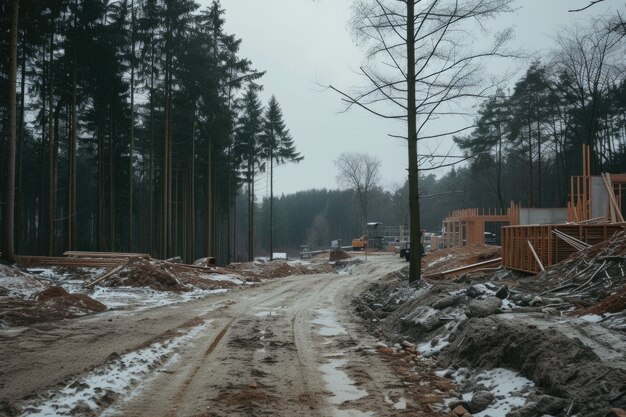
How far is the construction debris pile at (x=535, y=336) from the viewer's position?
4605 millimetres

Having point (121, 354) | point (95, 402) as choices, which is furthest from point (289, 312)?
point (95, 402)

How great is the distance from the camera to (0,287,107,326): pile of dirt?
9.98 m

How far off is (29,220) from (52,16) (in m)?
36.9

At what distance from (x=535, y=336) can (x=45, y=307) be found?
33.3ft

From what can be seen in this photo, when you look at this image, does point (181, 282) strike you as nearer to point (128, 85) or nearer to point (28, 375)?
point (28, 375)

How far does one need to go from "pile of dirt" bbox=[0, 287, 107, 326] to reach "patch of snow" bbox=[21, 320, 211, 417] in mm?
3994

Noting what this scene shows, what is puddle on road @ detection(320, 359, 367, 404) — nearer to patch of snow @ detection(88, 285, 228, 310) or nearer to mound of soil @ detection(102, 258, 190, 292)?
patch of snow @ detection(88, 285, 228, 310)

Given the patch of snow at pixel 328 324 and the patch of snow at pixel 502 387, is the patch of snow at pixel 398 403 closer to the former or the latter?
the patch of snow at pixel 502 387

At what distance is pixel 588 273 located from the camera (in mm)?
10531

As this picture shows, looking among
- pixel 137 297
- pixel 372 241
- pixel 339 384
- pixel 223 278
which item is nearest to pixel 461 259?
pixel 223 278

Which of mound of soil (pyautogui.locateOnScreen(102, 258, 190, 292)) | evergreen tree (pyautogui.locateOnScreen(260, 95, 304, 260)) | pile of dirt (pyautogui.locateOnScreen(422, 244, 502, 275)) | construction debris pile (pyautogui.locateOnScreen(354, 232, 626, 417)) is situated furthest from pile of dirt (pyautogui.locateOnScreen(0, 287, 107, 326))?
evergreen tree (pyautogui.locateOnScreen(260, 95, 304, 260))

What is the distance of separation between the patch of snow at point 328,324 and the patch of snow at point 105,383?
3352mm

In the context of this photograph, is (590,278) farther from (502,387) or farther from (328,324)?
(502,387)

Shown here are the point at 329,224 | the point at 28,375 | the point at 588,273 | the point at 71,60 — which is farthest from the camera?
the point at 329,224
